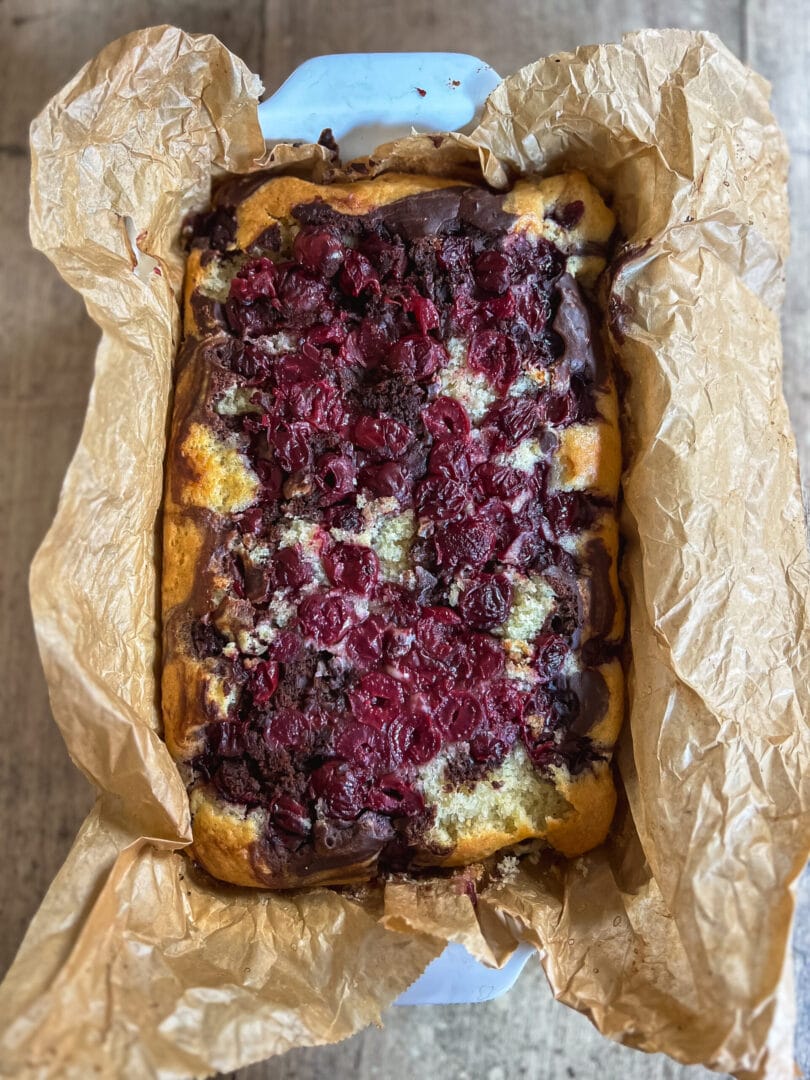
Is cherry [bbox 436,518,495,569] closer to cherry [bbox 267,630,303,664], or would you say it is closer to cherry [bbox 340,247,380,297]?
cherry [bbox 267,630,303,664]

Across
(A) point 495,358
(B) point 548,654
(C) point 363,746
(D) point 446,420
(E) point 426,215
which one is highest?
(E) point 426,215

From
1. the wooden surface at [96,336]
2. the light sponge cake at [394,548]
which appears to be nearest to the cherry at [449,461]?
the light sponge cake at [394,548]

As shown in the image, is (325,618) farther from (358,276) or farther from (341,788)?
(358,276)

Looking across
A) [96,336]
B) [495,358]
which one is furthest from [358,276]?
[96,336]

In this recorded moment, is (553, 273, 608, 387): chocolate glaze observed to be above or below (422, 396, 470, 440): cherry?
above

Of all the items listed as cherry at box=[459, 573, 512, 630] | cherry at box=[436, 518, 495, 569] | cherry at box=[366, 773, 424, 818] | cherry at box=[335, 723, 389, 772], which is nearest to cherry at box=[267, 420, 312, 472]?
cherry at box=[436, 518, 495, 569]

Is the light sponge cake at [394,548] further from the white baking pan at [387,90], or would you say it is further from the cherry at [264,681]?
the white baking pan at [387,90]
